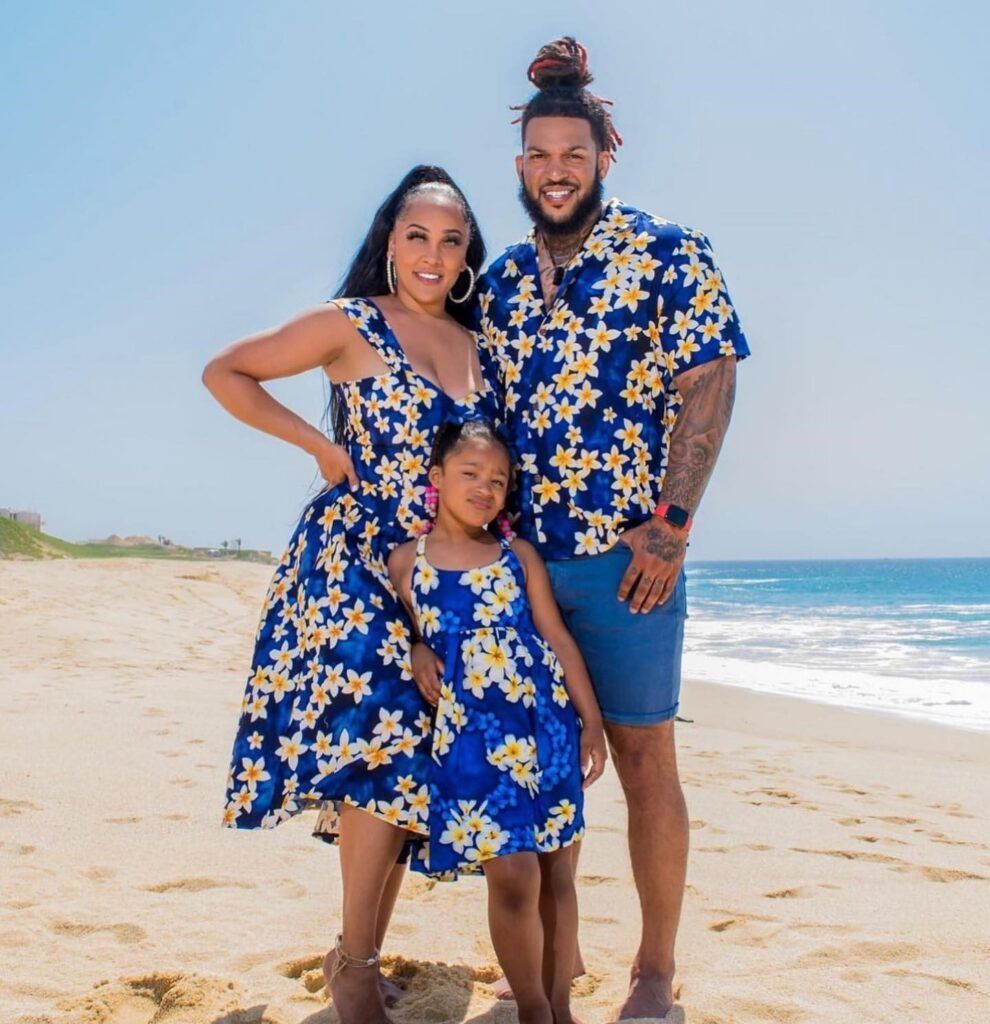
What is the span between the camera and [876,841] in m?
4.86

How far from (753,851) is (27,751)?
3.68 meters

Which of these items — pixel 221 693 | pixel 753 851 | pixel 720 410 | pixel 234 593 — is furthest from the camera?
pixel 234 593

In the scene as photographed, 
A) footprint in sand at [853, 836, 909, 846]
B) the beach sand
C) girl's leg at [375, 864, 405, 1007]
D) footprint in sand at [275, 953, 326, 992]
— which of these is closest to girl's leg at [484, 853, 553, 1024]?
the beach sand

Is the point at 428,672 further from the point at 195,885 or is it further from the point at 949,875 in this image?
the point at 949,875

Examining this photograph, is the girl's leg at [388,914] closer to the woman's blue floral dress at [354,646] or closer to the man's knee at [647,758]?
the woman's blue floral dress at [354,646]

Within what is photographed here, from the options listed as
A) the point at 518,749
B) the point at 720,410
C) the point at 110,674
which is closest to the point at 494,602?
the point at 518,749

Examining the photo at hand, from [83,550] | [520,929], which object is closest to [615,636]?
[520,929]

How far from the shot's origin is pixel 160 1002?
2.92m

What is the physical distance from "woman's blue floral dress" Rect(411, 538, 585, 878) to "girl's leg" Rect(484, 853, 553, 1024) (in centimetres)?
5

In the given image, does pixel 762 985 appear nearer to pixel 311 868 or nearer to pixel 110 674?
pixel 311 868

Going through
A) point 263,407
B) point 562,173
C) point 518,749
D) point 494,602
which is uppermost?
point 562,173

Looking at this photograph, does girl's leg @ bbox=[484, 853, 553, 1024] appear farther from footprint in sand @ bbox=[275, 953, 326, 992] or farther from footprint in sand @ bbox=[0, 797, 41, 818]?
footprint in sand @ bbox=[0, 797, 41, 818]

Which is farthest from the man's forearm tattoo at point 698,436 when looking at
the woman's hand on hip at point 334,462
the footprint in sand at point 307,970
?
the footprint in sand at point 307,970

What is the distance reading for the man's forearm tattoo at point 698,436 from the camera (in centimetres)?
305
